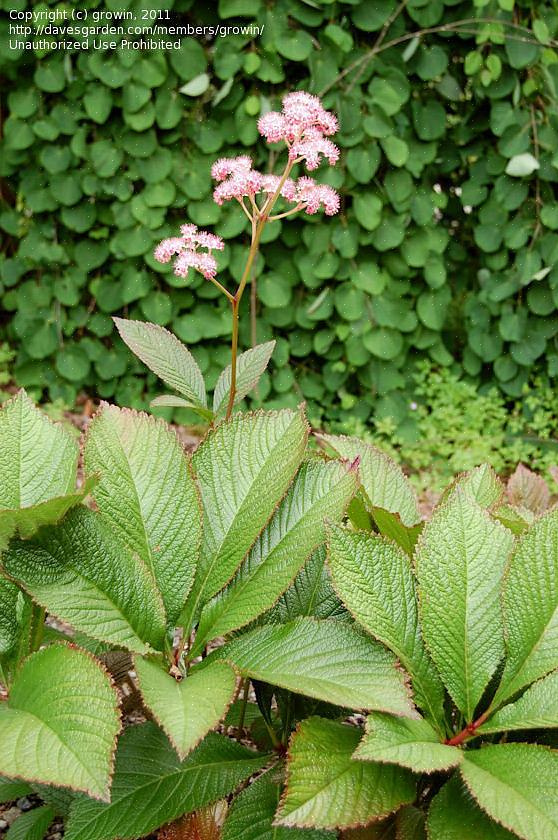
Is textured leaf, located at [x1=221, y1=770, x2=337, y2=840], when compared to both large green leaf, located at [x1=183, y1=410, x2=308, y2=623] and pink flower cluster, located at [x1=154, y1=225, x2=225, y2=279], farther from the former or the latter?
pink flower cluster, located at [x1=154, y1=225, x2=225, y2=279]

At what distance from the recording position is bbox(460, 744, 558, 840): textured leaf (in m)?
0.61

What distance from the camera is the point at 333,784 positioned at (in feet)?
2.20

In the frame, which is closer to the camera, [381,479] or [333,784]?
[333,784]

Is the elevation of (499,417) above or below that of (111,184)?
below

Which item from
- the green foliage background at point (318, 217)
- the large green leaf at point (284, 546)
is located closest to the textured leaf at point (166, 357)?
the large green leaf at point (284, 546)

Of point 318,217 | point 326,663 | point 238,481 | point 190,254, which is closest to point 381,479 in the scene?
point 238,481

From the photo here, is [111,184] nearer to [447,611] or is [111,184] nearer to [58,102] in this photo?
[58,102]

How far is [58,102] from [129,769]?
9.59 ft

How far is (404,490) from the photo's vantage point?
98cm

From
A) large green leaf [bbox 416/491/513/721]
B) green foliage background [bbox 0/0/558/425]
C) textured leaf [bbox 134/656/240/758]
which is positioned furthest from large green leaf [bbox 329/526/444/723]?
green foliage background [bbox 0/0/558/425]

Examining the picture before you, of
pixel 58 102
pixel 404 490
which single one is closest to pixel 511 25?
pixel 58 102

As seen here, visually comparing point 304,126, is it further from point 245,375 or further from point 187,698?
point 187,698

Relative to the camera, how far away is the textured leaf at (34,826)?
0.91 m

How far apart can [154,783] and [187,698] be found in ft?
0.66
